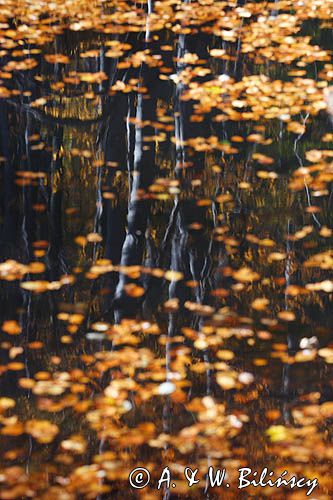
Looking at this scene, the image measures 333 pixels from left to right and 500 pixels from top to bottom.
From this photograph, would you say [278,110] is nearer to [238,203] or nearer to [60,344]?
[238,203]

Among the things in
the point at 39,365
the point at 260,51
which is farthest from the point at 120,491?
the point at 260,51

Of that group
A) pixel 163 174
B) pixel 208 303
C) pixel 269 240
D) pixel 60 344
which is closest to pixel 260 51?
pixel 163 174

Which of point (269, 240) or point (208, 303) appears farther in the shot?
point (269, 240)

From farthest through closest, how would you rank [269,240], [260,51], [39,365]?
[260,51] → [269,240] → [39,365]

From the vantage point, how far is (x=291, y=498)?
10.4ft

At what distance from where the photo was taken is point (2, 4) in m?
10.8

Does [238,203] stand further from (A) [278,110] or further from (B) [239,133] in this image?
(A) [278,110]

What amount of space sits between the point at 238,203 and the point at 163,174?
795 mm

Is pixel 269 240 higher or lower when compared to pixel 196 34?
lower

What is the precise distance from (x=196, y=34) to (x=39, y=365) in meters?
6.42

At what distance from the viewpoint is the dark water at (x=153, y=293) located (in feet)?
11.2

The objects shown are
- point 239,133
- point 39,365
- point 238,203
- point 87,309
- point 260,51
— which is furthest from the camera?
point 260,51

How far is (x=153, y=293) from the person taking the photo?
4.61 m

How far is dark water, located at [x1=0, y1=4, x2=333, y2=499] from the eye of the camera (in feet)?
11.2
